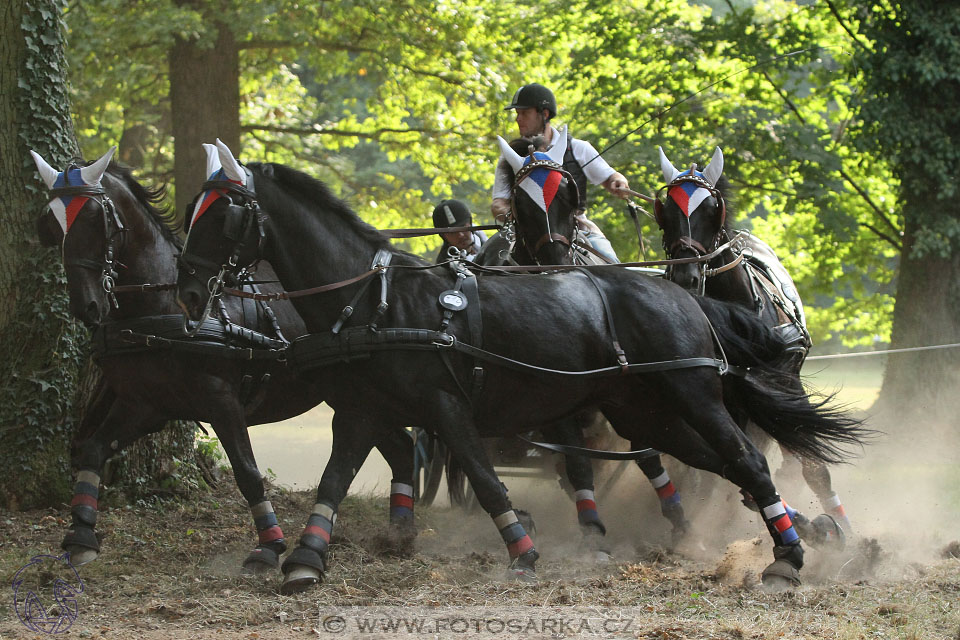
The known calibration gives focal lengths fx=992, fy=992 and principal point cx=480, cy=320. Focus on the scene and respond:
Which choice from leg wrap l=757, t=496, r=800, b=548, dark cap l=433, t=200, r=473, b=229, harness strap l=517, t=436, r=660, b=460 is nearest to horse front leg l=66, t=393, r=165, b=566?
harness strap l=517, t=436, r=660, b=460

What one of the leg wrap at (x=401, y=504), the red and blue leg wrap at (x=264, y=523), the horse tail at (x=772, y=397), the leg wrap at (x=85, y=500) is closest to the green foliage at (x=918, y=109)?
the horse tail at (x=772, y=397)

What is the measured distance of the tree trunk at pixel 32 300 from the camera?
700cm

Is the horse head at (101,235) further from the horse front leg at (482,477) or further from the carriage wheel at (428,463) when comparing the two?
the carriage wheel at (428,463)

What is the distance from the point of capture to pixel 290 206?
17.3 ft

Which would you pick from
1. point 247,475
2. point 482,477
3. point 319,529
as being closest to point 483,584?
point 482,477

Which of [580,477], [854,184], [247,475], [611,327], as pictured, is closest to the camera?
[611,327]

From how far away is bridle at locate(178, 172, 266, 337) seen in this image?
16.4 feet

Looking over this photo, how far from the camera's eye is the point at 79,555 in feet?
19.0

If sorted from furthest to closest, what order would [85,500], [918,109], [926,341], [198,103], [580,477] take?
[198,103] → [926,341] → [918,109] → [580,477] → [85,500]

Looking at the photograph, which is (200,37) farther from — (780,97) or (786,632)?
(786,632)

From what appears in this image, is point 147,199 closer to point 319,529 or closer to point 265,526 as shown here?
point 265,526

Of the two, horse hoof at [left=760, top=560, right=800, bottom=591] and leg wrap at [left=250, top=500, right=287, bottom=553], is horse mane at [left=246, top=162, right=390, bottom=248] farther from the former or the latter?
horse hoof at [left=760, top=560, right=800, bottom=591]

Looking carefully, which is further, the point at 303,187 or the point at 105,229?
the point at 105,229

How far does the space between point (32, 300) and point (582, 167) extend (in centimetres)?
403
